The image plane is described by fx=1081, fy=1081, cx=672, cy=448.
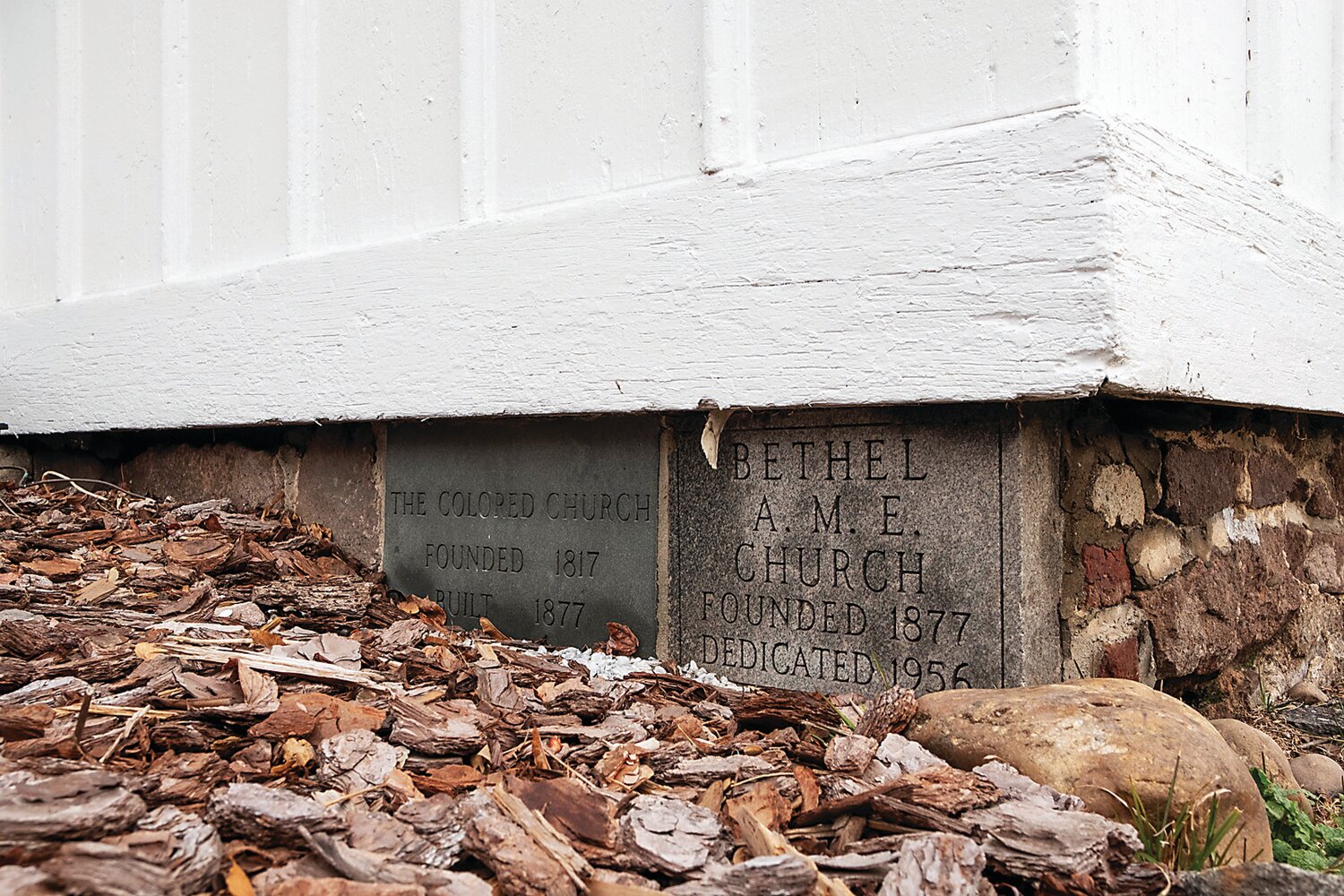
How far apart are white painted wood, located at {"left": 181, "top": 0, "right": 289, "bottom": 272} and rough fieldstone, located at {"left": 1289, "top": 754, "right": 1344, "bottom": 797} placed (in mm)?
3450

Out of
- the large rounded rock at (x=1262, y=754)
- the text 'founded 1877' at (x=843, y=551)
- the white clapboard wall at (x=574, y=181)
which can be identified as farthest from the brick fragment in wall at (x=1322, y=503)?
the text 'founded 1877' at (x=843, y=551)

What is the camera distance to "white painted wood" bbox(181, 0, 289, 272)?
12.5 ft

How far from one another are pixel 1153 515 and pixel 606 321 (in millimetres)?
1500

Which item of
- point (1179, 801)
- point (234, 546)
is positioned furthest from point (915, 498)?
point (234, 546)

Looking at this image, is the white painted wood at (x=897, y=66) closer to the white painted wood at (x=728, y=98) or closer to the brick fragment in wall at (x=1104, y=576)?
the white painted wood at (x=728, y=98)

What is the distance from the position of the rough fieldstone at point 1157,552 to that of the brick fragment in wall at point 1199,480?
0.06m

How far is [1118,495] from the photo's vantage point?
263 centimetres

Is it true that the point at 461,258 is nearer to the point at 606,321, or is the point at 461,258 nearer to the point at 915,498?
the point at 606,321

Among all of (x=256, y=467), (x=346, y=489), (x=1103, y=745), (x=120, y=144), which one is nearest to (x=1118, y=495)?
(x=1103, y=745)

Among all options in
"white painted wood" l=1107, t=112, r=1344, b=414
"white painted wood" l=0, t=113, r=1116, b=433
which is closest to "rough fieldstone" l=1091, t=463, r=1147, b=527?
"white painted wood" l=1107, t=112, r=1344, b=414

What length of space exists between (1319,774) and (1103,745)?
1.09 metres

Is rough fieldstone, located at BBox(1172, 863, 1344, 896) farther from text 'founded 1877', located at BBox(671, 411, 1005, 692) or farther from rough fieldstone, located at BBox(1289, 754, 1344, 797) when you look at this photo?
rough fieldstone, located at BBox(1289, 754, 1344, 797)

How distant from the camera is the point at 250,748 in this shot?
1.84 meters

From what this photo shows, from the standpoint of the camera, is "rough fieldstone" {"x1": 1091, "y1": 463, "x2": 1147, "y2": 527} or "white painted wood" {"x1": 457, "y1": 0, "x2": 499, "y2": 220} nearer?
"rough fieldstone" {"x1": 1091, "y1": 463, "x2": 1147, "y2": 527}
